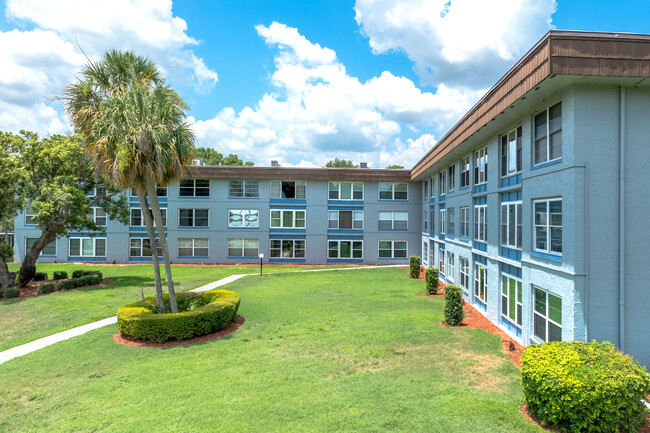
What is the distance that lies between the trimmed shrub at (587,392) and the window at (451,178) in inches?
611

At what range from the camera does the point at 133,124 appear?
1213 cm

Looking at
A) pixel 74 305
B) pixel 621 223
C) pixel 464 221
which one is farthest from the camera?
pixel 464 221

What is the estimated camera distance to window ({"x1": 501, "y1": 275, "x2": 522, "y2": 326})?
12.1m

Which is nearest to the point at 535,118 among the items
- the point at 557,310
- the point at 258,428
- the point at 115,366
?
the point at 557,310

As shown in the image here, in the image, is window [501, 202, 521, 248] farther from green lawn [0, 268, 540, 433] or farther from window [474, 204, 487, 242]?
green lawn [0, 268, 540, 433]

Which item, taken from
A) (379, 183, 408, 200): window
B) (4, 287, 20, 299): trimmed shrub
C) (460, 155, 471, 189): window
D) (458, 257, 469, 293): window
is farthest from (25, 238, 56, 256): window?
(460, 155, 471, 189): window

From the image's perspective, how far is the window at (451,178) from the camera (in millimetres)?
21420

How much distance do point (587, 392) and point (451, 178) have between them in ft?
57.1

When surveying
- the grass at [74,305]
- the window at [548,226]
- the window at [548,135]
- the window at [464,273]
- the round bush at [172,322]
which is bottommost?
the grass at [74,305]

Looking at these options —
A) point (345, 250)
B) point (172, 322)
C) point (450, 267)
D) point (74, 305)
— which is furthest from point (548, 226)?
point (345, 250)

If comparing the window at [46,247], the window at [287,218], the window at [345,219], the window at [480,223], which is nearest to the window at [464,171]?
the window at [480,223]

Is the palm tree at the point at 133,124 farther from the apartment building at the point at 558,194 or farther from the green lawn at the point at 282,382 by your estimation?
the apartment building at the point at 558,194

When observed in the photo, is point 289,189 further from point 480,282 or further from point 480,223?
point 480,282

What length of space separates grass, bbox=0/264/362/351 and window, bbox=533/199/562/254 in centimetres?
1626
